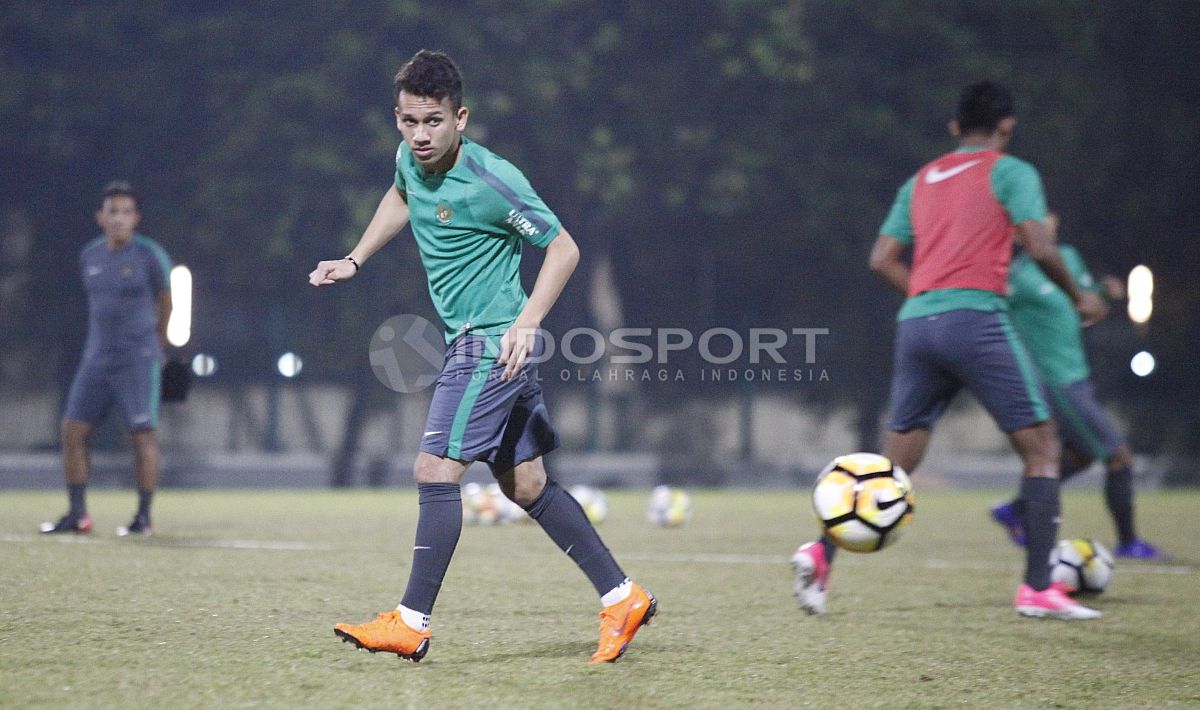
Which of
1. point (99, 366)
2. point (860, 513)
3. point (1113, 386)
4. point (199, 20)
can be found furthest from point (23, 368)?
point (860, 513)

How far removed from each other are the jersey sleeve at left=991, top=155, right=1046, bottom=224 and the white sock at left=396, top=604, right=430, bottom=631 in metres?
3.10

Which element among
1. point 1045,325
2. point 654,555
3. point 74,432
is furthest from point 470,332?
point 74,432

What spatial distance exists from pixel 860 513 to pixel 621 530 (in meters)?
5.37

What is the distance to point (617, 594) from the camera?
16.3 ft

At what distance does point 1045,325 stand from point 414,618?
502 cm

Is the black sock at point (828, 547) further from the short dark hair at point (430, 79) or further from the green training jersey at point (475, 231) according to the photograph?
the short dark hair at point (430, 79)

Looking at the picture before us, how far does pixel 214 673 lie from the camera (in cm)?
434

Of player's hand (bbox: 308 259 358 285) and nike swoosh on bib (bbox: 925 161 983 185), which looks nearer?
player's hand (bbox: 308 259 358 285)

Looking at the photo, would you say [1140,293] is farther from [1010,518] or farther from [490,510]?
[490,510]

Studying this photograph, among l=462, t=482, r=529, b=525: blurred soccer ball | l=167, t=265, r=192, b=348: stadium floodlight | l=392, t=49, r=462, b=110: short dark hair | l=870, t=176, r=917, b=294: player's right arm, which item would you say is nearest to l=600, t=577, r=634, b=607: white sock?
l=392, t=49, r=462, b=110: short dark hair

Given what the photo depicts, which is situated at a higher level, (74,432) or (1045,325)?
(1045,325)

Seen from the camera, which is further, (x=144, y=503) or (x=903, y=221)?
(x=144, y=503)

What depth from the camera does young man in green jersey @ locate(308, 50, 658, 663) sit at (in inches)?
186

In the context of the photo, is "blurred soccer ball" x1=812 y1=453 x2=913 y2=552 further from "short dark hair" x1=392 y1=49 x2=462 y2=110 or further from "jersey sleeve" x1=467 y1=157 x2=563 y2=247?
"short dark hair" x1=392 y1=49 x2=462 y2=110
